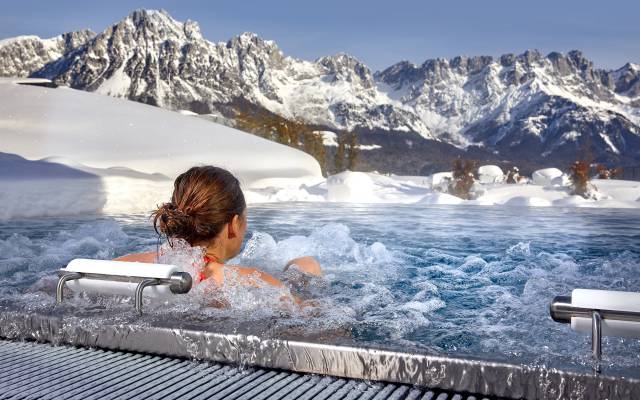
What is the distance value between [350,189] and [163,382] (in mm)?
10838

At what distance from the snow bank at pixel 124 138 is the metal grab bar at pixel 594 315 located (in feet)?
38.1

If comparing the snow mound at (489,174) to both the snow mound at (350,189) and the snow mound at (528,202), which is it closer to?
the snow mound at (528,202)

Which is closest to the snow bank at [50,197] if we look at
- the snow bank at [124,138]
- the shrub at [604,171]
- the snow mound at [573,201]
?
the snow bank at [124,138]

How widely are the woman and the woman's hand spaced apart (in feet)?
2.03

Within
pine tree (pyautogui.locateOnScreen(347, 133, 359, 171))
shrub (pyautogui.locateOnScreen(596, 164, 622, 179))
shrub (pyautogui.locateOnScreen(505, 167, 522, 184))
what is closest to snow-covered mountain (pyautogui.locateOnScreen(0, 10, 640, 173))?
pine tree (pyautogui.locateOnScreen(347, 133, 359, 171))

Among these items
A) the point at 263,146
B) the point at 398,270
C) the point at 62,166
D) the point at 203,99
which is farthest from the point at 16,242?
the point at 203,99

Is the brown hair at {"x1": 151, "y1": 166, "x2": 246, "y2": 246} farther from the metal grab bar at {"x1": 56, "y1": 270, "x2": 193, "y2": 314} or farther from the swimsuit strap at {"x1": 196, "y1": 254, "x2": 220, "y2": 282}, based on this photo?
the metal grab bar at {"x1": 56, "y1": 270, "x2": 193, "y2": 314}

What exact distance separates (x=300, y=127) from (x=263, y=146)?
306 inches

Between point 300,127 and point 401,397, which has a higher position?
point 300,127

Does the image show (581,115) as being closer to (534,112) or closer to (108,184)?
(534,112)

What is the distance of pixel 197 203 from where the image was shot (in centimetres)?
177

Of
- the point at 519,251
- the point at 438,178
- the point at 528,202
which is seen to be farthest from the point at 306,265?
the point at 438,178

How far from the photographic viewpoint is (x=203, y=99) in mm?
138000

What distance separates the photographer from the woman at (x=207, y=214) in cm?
177
